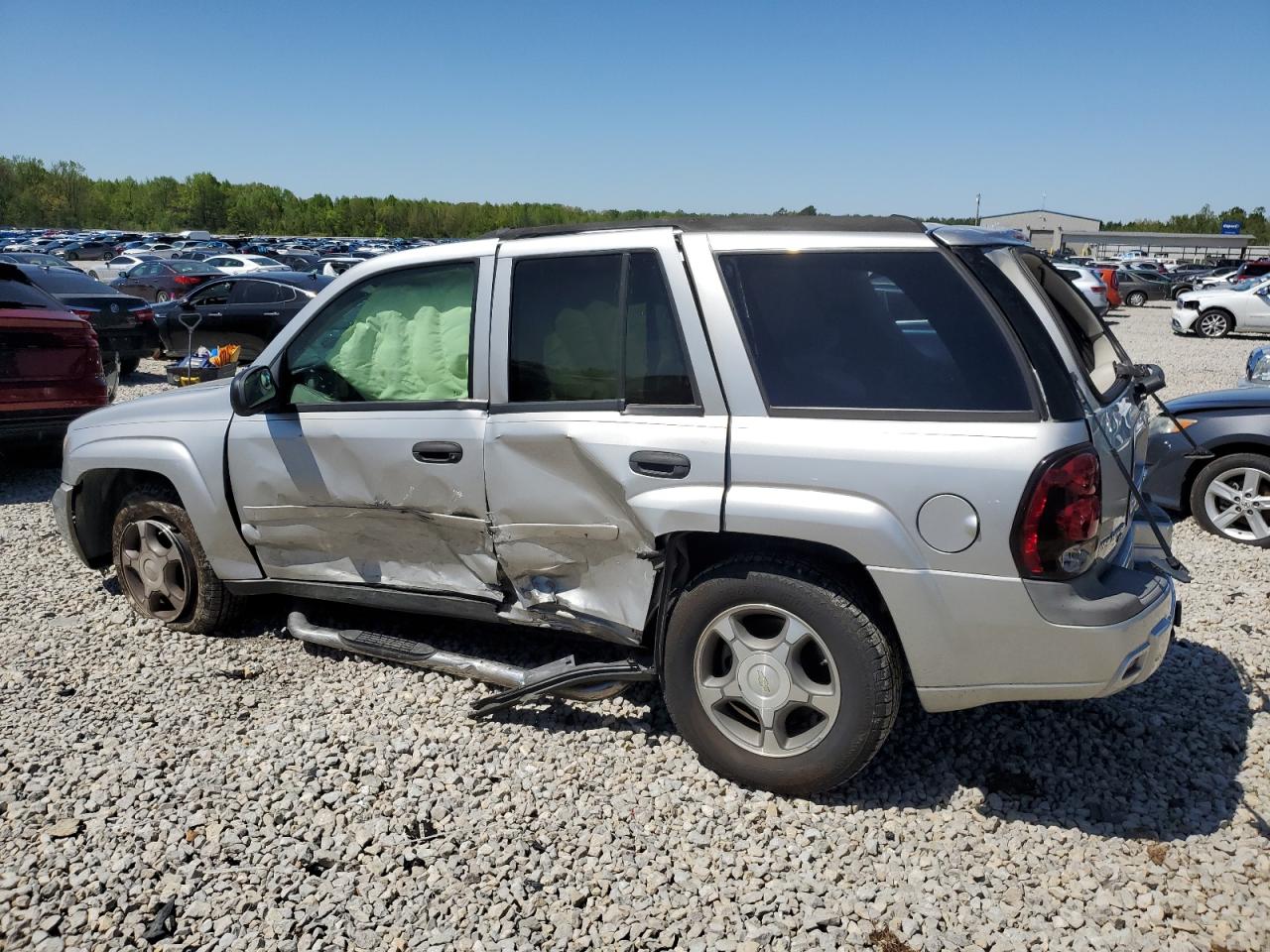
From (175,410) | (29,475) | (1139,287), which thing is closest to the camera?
(175,410)

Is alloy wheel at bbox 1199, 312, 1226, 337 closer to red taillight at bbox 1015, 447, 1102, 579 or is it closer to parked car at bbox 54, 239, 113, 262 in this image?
red taillight at bbox 1015, 447, 1102, 579

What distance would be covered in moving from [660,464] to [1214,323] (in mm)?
23409

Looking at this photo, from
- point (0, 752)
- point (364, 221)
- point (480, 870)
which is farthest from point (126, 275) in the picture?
point (364, 221)

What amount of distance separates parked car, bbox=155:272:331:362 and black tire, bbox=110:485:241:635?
387 inches

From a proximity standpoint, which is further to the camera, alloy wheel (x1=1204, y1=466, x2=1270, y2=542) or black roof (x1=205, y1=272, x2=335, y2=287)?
black roof (x1=205, y1=272, x2=335, y2=287)

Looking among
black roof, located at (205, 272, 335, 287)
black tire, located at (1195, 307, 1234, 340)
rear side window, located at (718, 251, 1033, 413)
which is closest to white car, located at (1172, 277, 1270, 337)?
black tire, located at (1195, 307, 1234, 340)

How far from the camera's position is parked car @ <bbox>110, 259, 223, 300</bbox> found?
2166 centimetres

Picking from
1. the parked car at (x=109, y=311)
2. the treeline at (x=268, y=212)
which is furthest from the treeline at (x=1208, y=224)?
the parked car at (x=109, y=311)

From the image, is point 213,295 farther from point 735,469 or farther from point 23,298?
point 735,469

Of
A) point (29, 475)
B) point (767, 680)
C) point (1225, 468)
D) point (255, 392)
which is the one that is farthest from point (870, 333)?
point (29, 475)

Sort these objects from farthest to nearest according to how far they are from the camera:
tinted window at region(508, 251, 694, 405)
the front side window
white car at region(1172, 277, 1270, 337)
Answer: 1. white car at region(1172, 277, 1270, 337)
2. the front side window
3. tinted window at region(508, 251, 694, 405)

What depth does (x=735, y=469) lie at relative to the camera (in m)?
3.07

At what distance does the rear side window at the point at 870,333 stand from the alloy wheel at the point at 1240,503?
443cm

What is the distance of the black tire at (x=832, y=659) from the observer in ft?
9.76
